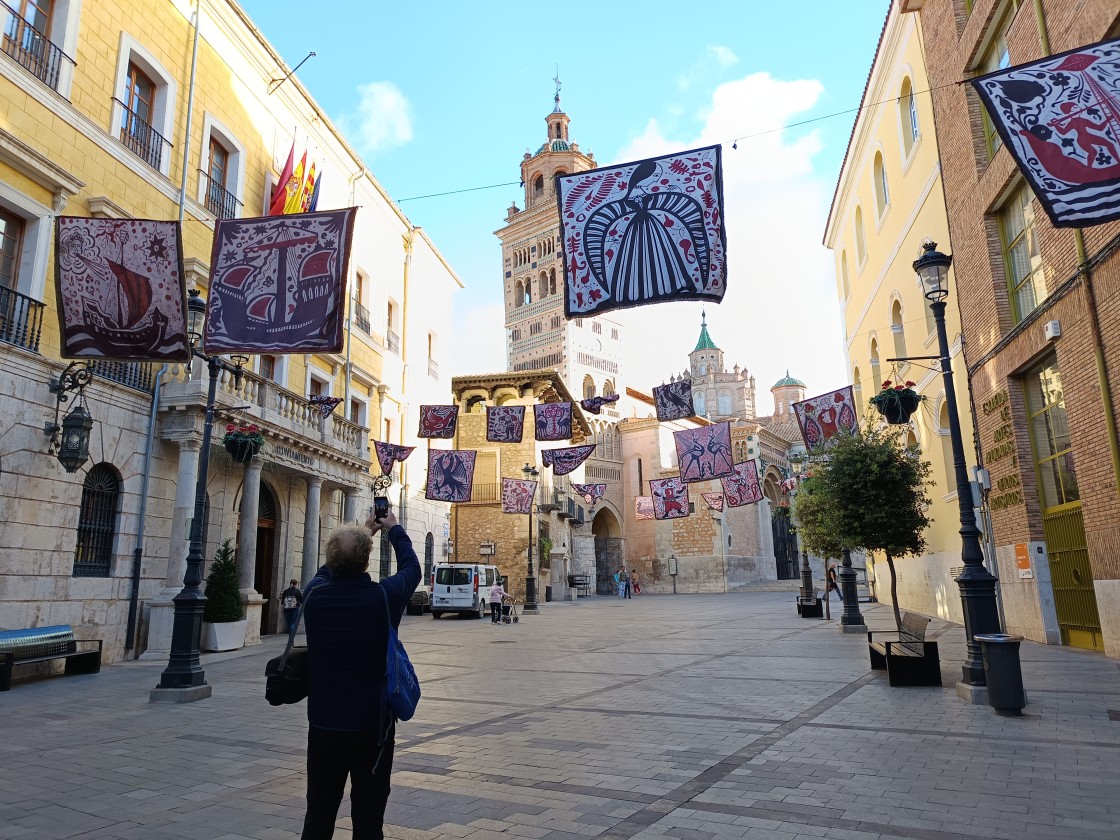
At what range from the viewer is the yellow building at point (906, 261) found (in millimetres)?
16594

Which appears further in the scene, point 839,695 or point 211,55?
point 211,55

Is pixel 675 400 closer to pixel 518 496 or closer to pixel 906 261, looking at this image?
pixel 906 261

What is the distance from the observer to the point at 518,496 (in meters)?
28.7

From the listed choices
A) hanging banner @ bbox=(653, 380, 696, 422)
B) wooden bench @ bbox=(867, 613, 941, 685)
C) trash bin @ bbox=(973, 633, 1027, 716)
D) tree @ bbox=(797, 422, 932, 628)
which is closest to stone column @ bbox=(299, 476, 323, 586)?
hanging banner @ bbox=(653, 380, 696, 422)

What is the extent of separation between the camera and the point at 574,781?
207 inches

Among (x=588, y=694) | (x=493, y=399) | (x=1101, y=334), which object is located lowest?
(x=588, y=694)

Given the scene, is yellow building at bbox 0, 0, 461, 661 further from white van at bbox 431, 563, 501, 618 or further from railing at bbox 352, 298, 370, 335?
white van at bbox 431, 563, 501, 618

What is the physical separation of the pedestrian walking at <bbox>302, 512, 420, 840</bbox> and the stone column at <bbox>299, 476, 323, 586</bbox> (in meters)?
17.1

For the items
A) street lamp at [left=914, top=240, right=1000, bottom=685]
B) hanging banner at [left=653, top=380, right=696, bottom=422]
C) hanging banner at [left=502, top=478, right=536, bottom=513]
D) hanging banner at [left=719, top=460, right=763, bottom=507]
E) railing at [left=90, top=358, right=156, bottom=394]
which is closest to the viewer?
street lamp at [left=914, top=240, right=1000, bottom=685]

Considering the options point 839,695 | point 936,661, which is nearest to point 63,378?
point 839,695

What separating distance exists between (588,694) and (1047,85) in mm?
7864

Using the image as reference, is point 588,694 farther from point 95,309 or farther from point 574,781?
point 95,309

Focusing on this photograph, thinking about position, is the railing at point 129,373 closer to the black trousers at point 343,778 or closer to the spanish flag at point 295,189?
the spanish flag at point 295,189

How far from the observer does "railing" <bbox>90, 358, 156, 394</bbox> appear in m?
13.2
